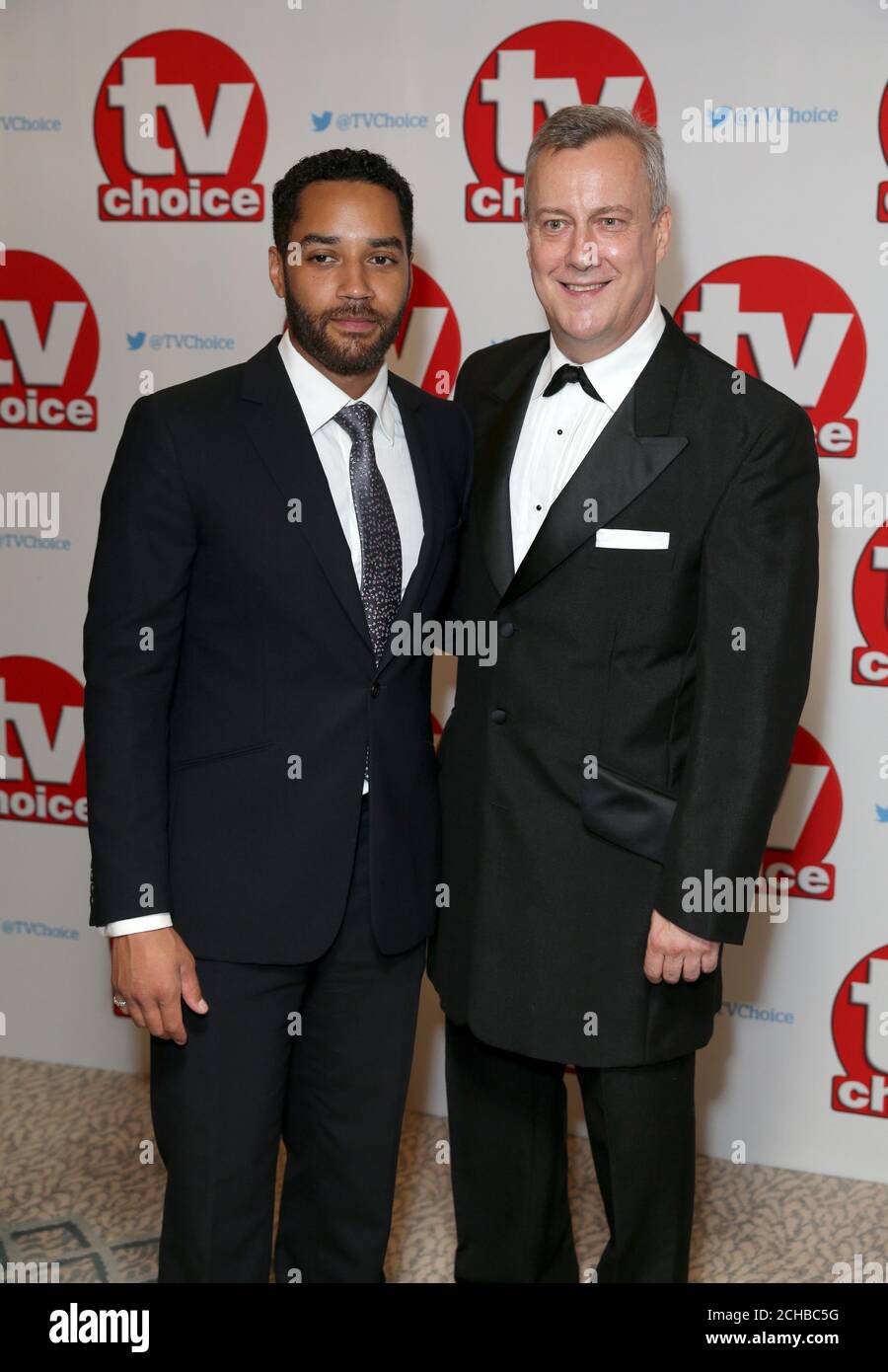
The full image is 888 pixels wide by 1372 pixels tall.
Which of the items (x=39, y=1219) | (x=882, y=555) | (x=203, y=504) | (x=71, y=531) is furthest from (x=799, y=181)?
(x=39, y=1219)

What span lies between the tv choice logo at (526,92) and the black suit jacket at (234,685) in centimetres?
97

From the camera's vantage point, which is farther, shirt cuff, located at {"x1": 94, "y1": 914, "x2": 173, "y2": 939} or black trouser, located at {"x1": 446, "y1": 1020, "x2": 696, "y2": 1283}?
black trouser, located at {"x1": 446, "y1": 1020, "x2": 696, "y2": 1283}

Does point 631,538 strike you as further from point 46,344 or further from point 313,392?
point 46,344

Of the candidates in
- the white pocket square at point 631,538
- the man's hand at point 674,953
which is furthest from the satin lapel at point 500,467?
the man's hand at point 674,953

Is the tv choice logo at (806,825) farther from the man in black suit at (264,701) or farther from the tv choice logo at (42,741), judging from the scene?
the tv choice logo at (42,741)

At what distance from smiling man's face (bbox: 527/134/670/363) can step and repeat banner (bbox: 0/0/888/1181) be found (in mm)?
807

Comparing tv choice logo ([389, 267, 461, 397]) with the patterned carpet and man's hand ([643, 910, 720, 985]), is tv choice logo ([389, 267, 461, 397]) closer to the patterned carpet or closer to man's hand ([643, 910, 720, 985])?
man's hand ([643, 910, 720, 985])

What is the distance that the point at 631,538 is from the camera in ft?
6.23

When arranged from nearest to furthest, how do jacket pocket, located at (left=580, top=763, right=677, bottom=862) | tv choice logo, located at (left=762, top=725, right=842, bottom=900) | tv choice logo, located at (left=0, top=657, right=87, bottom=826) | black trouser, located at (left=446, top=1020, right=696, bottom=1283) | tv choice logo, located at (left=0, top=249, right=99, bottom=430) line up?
1. jacket pocket, located at (left=580, top=763, right=677, bottom=862)
2. black trouser, located at (left=446, top=1020, right=696, bottom=1283)
3. tv choice logo, located at (left=762, top=725, right=842, bottom=900)
4. tv choice logo, located at (left=0, top=249, right=99, bottom=430)
5. tv choice logo, located at (left=0, top=657, right=87, bottom=826)

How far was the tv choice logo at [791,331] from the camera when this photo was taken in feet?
8.59

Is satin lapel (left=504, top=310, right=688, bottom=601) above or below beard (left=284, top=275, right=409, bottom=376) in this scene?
below

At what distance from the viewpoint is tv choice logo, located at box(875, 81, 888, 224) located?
254cm

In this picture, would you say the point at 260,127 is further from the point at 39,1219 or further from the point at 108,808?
the point at 39,1219

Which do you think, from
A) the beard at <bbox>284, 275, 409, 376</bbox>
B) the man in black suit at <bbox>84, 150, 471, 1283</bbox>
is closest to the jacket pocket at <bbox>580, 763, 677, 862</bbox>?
the man in black suit at <bbox>84, 150, 471, 1283</bbox>
